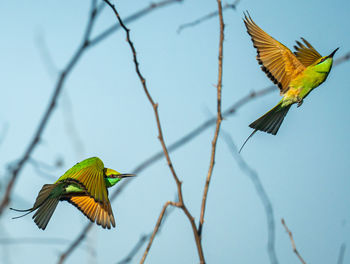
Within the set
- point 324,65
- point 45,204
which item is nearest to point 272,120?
point 324,65

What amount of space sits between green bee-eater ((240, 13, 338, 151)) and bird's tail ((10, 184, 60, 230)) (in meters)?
Result: 1.08

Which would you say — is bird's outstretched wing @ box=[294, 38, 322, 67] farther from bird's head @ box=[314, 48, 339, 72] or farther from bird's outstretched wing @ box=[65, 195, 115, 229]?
bird's outstretched wing @ box=[65, 195, 115, 229]

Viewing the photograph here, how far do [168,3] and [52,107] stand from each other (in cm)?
75

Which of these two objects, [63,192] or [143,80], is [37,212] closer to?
[63,192]

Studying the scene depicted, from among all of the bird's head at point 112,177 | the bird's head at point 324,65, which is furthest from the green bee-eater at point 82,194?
the bird's head at point 324,65

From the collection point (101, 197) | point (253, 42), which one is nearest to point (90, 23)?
point (101, 197)

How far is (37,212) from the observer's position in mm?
2152

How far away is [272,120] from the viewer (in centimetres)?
238

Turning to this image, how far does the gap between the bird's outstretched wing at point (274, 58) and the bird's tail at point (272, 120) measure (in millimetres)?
111

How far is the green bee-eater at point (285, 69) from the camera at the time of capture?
7.73 feet

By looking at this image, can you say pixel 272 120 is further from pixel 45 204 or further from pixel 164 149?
pixel 45 204

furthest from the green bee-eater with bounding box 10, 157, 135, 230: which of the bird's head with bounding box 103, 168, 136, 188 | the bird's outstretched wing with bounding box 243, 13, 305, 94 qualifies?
the bird's outstretched wing with bounding box 243, 13, 305, 94

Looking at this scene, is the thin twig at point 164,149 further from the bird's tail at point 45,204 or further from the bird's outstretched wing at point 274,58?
the bird's outstretched wing at point 274,58

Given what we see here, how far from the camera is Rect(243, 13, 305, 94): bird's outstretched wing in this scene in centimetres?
264
